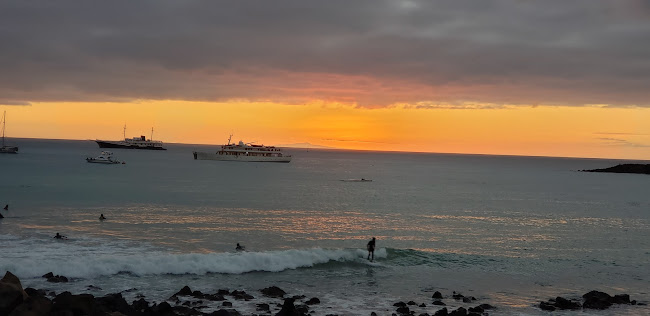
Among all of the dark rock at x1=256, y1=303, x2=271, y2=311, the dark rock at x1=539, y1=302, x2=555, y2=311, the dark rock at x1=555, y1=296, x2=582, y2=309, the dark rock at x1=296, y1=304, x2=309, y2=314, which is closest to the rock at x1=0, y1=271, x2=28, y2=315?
the dark rock at x1=256, y1=303, x2=271, y2=311

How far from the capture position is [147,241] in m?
35.8

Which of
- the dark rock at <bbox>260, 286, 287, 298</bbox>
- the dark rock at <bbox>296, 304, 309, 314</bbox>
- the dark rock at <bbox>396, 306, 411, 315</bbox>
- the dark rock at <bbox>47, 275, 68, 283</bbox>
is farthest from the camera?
the dark rock at <bbox>47, 275, 68, 283</bbox>

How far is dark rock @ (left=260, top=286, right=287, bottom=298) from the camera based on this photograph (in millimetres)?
23859

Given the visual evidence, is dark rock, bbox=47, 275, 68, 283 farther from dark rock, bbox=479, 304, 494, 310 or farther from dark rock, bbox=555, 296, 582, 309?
dark rock, bbox=555, 296, 582, 309

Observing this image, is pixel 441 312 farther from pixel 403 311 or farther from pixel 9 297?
pixel 9 297

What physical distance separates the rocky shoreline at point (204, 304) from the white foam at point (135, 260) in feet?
5.65

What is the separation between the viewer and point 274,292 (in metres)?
24.1

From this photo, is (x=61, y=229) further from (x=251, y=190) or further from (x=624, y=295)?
(x=251, y=190)

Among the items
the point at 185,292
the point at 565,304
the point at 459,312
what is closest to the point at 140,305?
the point at 185,292

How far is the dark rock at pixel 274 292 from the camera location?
2386 centimetres

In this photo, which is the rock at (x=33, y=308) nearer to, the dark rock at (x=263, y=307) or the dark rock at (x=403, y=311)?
the dark rock at (x=263, y=307)

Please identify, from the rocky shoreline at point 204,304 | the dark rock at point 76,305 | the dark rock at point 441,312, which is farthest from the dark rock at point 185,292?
the dark rock at point 441,312

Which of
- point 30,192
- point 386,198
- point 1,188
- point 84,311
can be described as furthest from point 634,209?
point 1,188

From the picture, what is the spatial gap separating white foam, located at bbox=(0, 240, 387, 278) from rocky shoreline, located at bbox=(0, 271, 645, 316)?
172 cm
